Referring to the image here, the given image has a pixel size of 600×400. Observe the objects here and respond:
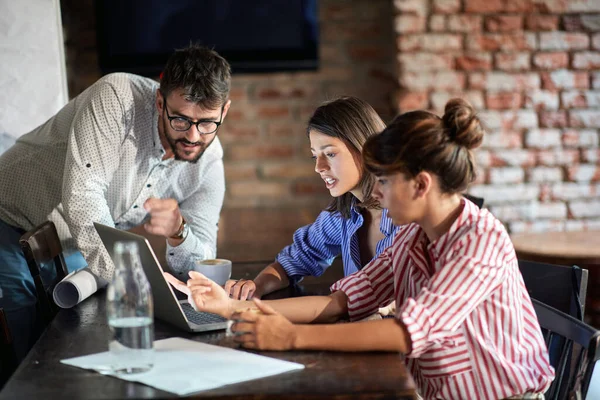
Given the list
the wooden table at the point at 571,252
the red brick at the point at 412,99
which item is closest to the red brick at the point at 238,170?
the red brick at the point at 412,99

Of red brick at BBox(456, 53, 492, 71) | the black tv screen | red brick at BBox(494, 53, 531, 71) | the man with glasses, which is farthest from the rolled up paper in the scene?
red brick at BBox(494, 53, 531, 71)

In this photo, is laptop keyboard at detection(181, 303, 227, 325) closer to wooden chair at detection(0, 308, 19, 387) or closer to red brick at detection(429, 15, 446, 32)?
wooden chair at detection(0, 308, 19, 387)

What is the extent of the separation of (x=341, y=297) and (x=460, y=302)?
14.3 inches

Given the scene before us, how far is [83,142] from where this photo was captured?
198cm

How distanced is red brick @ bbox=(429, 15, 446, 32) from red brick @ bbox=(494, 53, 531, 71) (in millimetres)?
Result: 274

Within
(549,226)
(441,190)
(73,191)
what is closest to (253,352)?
(441,190)

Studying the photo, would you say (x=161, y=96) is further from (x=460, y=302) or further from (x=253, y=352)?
(x=460, y=302)

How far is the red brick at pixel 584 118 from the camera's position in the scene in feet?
10.8

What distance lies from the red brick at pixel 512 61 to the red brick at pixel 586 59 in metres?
0.21

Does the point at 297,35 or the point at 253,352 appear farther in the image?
the point at 297,35

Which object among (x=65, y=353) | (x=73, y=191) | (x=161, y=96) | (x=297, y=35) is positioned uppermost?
(x=297, y=35)

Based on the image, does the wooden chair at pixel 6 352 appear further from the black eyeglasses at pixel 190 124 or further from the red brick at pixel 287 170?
the red brick at pixel 287 170

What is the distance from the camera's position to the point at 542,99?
327 centimetres

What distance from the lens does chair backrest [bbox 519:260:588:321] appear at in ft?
5.21
